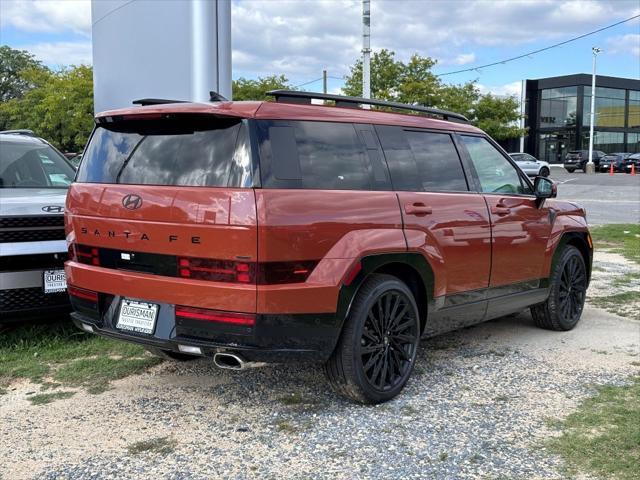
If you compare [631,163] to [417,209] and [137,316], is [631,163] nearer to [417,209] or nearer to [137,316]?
[417,209]

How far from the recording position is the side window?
16.9 ft

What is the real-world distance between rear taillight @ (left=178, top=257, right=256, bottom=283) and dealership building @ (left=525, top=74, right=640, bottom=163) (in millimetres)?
65992

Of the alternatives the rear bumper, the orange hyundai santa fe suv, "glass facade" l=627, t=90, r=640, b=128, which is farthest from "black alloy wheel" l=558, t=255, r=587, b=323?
"glass facade" l=627, t=90, r=640, b=128

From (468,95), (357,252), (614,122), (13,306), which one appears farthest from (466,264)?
(614,122)

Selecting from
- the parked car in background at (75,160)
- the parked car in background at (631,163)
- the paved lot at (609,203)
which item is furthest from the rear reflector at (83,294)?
the parked car in background at (631,163)

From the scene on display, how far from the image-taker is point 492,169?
209 inches

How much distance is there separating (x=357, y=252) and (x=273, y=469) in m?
1.28

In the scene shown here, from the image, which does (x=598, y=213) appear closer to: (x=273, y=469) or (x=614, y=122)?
(x=273, y=469)

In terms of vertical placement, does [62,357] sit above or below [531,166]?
below

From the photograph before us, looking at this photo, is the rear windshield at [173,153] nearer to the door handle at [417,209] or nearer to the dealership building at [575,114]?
the door handle at [417,209]

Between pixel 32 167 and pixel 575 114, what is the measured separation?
65033 millimetres

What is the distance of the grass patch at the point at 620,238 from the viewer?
10.7 m

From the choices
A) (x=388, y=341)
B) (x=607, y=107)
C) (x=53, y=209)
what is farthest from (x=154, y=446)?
(x=607, y=107)

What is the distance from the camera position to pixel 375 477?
3.23m
